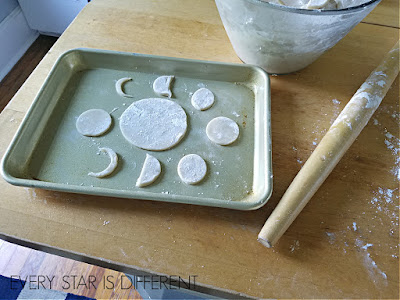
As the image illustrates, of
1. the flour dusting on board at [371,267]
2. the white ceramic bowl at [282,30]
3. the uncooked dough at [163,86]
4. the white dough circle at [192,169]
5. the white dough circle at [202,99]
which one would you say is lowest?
the flour dusting on board at [371,267]

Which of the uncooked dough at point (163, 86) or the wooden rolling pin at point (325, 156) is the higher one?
the uncooked dough at point (163, 86)

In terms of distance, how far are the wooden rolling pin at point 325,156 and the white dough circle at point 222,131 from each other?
0.51 feet

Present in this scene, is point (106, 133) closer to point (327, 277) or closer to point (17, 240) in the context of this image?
point (17, 240)

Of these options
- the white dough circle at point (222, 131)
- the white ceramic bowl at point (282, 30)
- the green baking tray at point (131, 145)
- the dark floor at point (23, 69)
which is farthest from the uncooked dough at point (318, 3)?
the dark floor at point (23, 69)

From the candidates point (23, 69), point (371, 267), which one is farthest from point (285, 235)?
point (23, 69)

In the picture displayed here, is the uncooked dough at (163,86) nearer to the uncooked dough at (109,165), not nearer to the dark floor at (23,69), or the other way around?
the uncooked dough at (109,165)

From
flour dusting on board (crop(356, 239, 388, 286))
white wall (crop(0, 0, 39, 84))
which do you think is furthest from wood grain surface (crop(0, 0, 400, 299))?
white wall (crop(0, 0, 39, 84))

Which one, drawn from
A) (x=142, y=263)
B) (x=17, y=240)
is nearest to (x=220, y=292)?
(x=142, y=263)

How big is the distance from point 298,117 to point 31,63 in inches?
60.2

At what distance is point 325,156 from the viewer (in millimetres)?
549

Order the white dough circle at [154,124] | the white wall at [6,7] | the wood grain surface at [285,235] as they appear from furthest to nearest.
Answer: the white wall at [6,7]
the white dough circle at [154,124]
the wood grain surface at [285,235]

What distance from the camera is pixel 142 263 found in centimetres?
49

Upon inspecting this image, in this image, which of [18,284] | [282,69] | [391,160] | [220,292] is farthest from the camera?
[18,284]

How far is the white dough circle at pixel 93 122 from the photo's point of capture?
0.63 m
